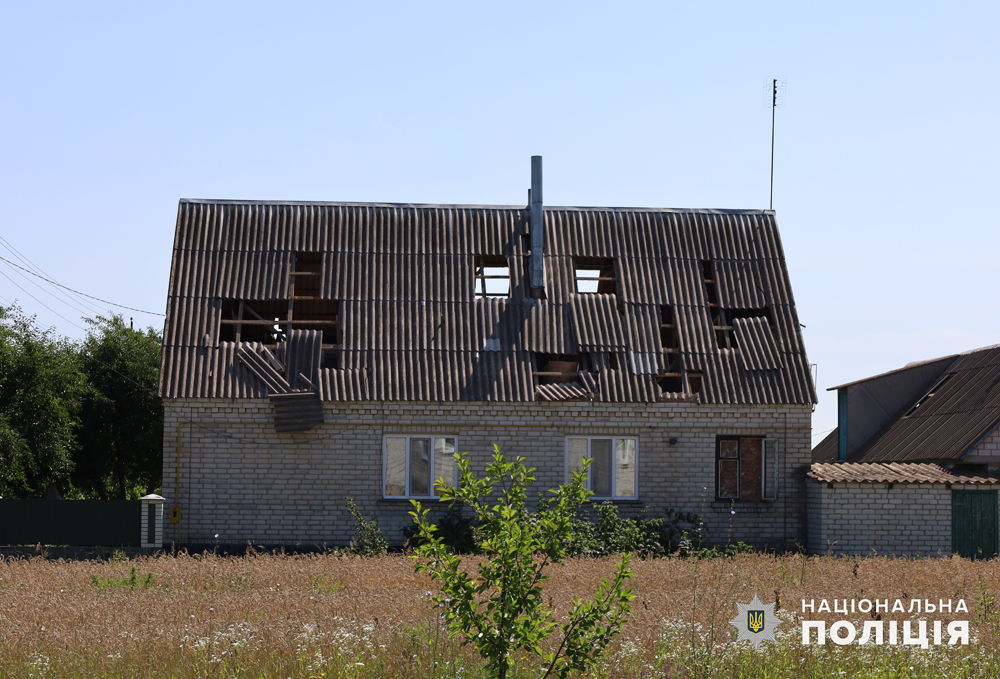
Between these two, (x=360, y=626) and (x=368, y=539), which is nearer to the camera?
(x=360, y=626)

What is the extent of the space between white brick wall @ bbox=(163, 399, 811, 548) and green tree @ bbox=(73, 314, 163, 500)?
19.6 meters

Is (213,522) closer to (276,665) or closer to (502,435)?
(502,435)

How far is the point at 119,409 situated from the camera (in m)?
38.2

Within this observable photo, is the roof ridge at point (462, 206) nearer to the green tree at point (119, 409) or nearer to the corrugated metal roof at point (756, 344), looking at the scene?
the corrugated metal roof at point (756, 344)

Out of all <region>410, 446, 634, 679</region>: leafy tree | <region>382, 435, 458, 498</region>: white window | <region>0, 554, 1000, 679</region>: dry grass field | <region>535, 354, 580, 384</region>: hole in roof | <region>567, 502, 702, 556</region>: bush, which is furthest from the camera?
<region>535, 354, 580, 384</region>: hole in roof

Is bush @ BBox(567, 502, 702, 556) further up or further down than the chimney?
further down

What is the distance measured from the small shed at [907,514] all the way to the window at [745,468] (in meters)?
0.99

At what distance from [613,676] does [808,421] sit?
42.9 feet

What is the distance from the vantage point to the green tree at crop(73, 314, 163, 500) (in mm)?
37531

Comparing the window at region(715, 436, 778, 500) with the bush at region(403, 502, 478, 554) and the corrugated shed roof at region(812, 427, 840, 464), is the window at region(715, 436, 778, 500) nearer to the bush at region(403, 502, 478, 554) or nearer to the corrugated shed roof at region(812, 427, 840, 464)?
the bush at region(403, 502, 478, 554)

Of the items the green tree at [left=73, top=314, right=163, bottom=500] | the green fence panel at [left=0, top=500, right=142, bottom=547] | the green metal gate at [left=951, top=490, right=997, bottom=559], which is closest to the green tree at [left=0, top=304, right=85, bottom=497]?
the green tree at [left=73, top=314, right=163, bottom=500]

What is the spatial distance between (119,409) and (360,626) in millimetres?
32487

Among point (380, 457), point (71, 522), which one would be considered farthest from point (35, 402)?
point (380, 457)

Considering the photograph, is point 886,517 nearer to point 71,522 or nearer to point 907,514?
point 907,514
